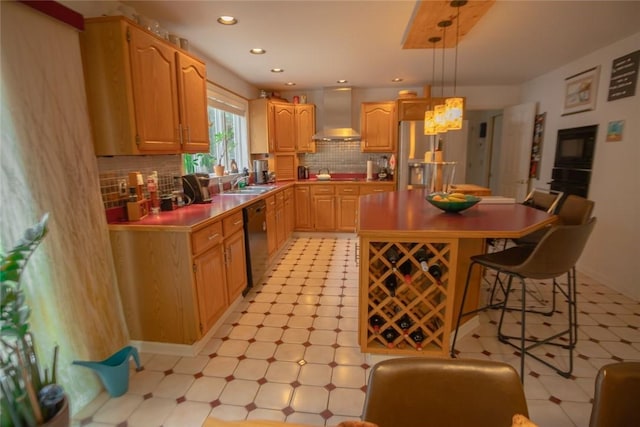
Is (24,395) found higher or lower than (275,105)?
lower

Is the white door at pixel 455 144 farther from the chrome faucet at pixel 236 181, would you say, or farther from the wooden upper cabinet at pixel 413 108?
the chrome faucet at pixel 236 181

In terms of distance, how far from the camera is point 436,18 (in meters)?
2.14

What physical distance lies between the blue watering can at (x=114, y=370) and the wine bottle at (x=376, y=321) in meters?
1.40

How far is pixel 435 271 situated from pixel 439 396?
119 cm

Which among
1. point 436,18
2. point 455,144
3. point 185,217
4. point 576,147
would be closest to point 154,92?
point 185,217

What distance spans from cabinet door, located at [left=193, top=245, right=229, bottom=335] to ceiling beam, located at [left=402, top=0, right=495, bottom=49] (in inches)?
82.8

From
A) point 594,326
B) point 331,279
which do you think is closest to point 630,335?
point 594,326

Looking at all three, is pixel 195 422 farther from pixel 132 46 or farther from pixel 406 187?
pixel 406 187

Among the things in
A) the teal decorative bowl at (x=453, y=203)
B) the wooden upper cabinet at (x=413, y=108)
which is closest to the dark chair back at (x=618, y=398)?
the teal decorative bowl at (x=453, y=203)

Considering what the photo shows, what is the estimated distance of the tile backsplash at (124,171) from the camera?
207 cm

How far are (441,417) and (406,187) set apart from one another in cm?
396

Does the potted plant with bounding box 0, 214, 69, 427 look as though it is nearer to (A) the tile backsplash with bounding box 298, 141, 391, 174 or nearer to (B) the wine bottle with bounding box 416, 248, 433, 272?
(B) the wine bottle with bounding box 416, 248, 433, 272

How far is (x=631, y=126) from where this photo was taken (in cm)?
287

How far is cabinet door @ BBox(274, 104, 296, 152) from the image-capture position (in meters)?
4.79
